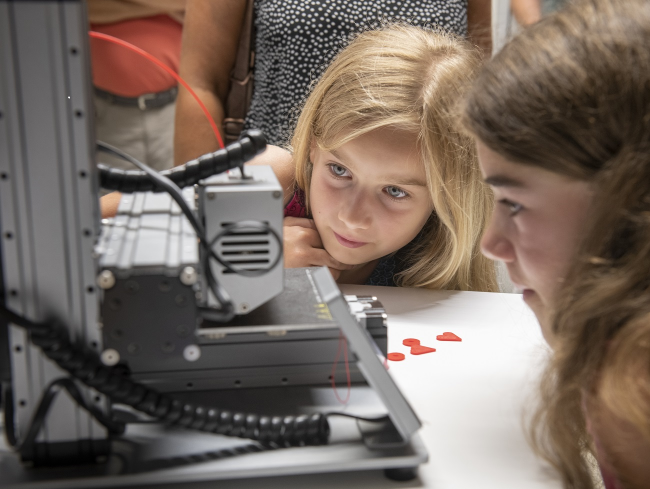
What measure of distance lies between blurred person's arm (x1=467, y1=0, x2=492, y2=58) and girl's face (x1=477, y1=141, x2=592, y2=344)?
1172mm

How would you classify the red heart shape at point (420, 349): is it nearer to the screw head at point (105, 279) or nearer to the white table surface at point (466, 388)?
the white table surface at point (466, 388)

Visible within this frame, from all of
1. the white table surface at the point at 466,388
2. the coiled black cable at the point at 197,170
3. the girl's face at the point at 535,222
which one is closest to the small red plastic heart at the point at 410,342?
the white table surface at the point at 466,388

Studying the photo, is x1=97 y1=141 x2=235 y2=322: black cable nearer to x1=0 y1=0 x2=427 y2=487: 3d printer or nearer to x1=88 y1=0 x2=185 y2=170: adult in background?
x1=0 y1=0 x2=427 y2=487: 3d printer

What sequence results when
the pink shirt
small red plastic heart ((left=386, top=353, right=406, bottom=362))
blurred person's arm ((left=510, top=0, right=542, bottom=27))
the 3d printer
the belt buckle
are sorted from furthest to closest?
the belt buckle < blurred person's arm ((left=510, top=0, right=542, bottom=27)) < the pink shirt < small red plastic heart ((left=386, top=353, right=406, bottom=362)) < the 3d printer

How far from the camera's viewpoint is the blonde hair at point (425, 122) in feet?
4.56

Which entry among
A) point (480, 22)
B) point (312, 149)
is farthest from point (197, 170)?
point (480, 22)

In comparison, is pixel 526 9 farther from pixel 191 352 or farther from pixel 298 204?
pixel 191 352

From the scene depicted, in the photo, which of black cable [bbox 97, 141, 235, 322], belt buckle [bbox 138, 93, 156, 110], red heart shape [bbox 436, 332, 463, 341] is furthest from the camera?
belt buckle [bbox 138, 93, 156, 110]

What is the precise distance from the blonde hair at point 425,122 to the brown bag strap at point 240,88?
1.20 ft

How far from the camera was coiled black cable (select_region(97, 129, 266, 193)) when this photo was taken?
0.79m

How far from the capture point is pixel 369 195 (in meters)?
1.42

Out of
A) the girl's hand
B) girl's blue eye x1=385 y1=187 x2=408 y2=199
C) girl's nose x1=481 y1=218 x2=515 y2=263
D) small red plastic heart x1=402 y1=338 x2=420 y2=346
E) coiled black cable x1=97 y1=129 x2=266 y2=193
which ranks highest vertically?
coiled black cable x1=97 y1=129 x2=266 y2=193

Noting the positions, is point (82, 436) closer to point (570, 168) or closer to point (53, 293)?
point (53, 293)

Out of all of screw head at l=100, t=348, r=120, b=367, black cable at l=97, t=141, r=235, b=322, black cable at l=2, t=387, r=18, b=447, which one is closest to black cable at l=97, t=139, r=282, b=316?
black cable at l=97, t=141, r=235, b=322
